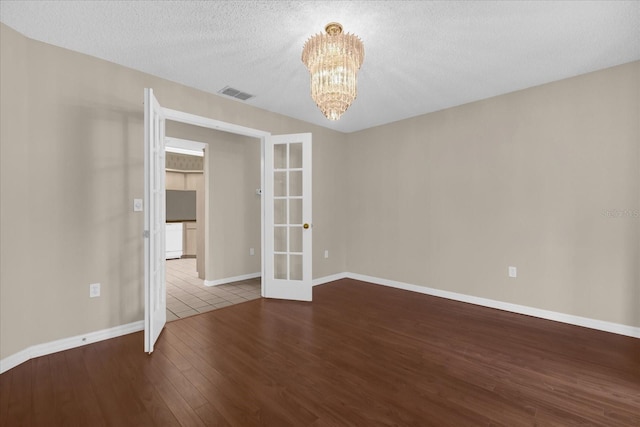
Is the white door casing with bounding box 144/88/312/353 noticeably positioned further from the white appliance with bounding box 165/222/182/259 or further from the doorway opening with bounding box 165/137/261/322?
the white appliance with bounding box 165/222/182/259

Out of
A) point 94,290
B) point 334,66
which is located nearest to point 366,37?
point 334,66

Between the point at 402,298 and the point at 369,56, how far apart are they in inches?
121

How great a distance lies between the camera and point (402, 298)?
402 centimetres

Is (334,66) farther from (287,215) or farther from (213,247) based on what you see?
(213,247)

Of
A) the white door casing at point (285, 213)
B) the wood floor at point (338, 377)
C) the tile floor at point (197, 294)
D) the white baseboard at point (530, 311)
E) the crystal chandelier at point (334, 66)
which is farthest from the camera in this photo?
the white door casing at point (285, 213)

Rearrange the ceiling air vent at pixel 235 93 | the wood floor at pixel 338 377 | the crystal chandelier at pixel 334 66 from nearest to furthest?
the wood floor at pixel 338 377
the crystal chandelier at pixel 334 66
the ceiling air vent at pixel 235 93

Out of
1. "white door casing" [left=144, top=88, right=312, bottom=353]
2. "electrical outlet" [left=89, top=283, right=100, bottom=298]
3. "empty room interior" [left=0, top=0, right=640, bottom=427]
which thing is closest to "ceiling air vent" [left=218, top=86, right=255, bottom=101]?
"empty room interior" [left=0, top=0, right=640, bottom=427]

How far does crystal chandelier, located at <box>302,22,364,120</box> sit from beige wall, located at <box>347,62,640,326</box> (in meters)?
2.44

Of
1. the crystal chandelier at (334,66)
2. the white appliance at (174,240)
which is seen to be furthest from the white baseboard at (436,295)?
the white appliance at (174,240)

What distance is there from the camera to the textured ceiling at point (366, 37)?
6.69 ft

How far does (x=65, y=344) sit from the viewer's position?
248cm

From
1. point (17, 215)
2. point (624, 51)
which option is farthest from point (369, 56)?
point (17, 215)

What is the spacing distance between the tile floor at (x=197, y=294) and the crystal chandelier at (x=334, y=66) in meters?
2.88

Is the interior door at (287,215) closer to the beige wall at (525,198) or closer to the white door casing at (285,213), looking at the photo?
the white door casing at (285,213)
